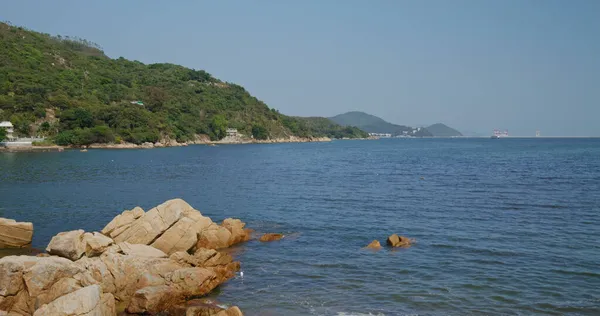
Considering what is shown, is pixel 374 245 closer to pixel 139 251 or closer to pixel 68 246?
pixel 139 251

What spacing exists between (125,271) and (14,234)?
35.2 feet

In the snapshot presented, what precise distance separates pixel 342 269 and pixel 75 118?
5254 inches

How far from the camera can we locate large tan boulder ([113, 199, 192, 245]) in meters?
25.3

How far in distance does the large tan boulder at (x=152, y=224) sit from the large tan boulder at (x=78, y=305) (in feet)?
31.6

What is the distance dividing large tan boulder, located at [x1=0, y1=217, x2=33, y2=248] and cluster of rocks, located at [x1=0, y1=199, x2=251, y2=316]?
470 cm

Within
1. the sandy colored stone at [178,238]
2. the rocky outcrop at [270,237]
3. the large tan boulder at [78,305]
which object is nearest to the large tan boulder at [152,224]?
the sandy colored stone at [178,238]

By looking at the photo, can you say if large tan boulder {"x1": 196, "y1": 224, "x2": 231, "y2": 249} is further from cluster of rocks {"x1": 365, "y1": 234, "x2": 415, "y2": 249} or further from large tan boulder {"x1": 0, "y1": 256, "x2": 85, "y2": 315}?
large tan boulder {"x1": 0, "y1": 256, "x2": 85, "y2": 315}

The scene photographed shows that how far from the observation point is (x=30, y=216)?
35688 millimetres

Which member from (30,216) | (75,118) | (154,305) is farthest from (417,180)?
(75,118)

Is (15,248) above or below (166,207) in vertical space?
below

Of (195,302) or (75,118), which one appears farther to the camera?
(75,118)

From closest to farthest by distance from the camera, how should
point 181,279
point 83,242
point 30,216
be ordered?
point 181,279 → point 83,242 → point 30,216

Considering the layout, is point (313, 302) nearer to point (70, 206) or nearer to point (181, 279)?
point (181, 279)

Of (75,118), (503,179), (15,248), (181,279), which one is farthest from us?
(75,118)
